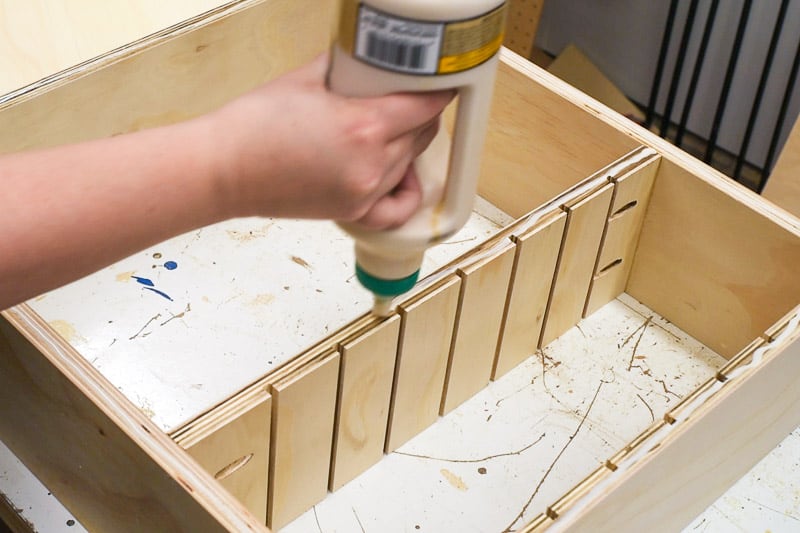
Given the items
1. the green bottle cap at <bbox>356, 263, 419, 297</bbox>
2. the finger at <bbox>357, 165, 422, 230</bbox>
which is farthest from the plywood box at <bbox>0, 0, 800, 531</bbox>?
the finger at <bbox>357, 165, 422, 230</bbox>

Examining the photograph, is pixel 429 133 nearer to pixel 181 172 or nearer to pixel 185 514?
pixel 181 172

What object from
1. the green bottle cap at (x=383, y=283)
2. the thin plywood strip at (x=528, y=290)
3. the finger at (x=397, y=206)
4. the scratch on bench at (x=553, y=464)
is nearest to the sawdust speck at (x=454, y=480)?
the scratch on bench at (x=553, y=464)

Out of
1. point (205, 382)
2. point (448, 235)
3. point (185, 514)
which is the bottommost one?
point (205, 382)

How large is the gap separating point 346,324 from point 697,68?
1484mm

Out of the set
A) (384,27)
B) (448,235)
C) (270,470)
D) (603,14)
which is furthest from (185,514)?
(603,14)

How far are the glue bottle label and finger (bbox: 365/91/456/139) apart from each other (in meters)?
0.02

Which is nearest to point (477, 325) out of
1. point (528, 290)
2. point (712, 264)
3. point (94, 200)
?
point (528, 290)

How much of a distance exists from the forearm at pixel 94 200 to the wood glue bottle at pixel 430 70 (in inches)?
4.7

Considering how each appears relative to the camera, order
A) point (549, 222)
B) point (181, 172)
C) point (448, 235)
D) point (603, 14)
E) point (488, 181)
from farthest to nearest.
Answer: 1. point (603, 14)
2. point (488, 181)
3. point (549, 222)
4. point (448, 235)
5. point (181, 172)

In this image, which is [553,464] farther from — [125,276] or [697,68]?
[697,68]

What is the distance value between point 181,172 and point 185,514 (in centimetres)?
35

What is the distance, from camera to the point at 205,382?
1260 millimetres

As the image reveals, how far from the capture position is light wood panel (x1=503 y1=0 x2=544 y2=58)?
2.27 meters

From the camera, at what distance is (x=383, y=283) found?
862 millimetres
